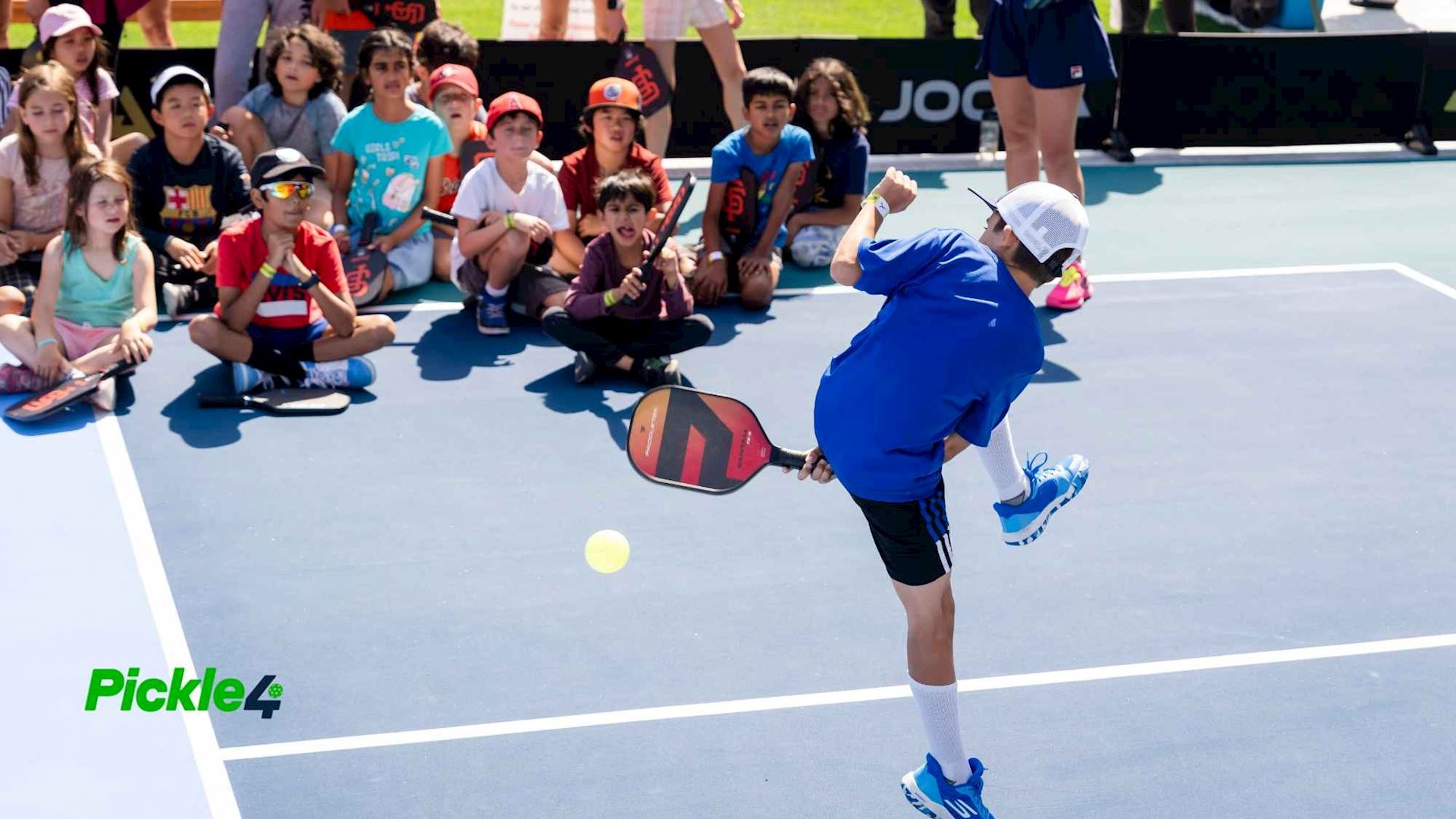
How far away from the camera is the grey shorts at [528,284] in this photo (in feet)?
26.7

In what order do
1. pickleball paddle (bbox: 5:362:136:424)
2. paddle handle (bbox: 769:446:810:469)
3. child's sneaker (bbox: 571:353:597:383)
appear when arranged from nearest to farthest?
paddle handle (bbox: 769:446:810:469)
pickleball paddle (bbox: 5:362:136:424)
child's sneaker (bbox: 571:353:597:383)

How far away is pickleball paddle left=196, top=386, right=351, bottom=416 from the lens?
22.8 feet

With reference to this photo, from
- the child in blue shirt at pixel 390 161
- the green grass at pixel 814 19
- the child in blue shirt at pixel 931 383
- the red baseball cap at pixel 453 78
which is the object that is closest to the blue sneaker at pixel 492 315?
the child in blue shirt at pixel 390 161

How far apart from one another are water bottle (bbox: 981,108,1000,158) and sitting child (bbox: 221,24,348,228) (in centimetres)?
468

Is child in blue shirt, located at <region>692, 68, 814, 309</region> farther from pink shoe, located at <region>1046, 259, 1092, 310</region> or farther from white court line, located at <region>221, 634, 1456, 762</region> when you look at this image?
white court line, located at <region>221, 634, 1456, 762</region>

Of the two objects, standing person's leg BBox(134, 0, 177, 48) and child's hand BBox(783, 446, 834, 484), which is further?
standing person's leg BBox(134, 0, 177, 48)

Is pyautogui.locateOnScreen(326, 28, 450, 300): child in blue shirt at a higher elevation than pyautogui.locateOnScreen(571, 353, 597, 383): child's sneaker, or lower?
higher

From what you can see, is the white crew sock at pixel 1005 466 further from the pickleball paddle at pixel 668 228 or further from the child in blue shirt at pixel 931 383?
the pickleball paddle at pixel 668 228

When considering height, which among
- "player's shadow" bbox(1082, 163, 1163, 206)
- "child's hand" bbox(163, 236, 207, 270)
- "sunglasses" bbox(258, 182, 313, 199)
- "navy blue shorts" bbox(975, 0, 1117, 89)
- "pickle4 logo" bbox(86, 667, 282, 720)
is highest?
"navy blue shorts" bbox(975, 0, 1117, 89)

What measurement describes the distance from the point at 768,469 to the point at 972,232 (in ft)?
11.7

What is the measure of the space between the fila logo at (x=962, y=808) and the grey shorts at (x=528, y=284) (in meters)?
4.49

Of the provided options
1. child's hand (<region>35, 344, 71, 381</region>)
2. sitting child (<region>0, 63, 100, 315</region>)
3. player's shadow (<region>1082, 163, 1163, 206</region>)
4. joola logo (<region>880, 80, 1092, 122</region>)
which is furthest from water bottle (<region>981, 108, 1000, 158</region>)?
child's hand (<region>35, 344, 71, 381</region>)

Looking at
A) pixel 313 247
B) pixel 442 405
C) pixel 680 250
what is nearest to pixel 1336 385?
pixel 680 250

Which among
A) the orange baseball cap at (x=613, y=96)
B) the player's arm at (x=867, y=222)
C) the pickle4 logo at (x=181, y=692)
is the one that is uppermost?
the player's arm at (x=867, y=222)
